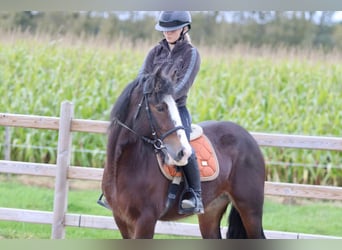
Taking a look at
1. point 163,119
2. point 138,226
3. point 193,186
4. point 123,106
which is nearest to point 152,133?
point 163,119

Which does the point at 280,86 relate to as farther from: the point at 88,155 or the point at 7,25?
the point at 7,25

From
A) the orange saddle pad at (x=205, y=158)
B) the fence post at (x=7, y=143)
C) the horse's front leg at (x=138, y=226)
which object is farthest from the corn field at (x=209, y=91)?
the horse's front leg at (x=138, y=226)

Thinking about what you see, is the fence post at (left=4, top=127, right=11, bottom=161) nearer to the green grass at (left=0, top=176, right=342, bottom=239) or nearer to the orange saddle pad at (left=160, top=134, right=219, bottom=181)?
the green grass at (left=0, top=176, right=342, bottom=239)

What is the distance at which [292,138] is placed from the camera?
16.3 ft

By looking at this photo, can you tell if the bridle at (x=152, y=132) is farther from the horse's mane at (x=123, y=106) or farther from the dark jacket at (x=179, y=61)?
the dark jacket at (x=179, y=61)

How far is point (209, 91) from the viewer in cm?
841

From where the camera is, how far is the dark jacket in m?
3.83

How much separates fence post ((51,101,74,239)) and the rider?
51.9 inches

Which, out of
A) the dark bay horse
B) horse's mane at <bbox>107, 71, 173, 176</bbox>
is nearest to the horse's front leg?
the dark bay horse

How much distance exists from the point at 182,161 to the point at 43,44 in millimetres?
6361

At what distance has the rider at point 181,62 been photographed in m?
3.81

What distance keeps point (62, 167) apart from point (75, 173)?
0.11 metres

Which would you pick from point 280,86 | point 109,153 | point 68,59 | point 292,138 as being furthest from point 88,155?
point 109,153

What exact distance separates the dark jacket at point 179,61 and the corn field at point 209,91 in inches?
148
